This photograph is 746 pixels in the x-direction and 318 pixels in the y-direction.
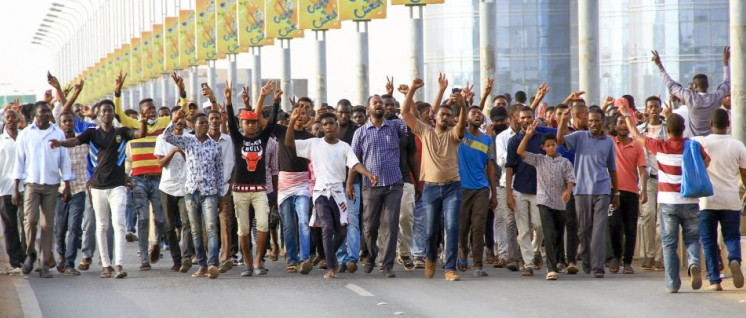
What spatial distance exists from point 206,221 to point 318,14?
12.1 metres

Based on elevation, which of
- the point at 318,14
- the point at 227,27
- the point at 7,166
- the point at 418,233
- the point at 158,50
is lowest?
the point at 418,233

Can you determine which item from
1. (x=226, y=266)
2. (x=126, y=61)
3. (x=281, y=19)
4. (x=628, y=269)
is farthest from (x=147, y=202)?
(x=126, y=61)

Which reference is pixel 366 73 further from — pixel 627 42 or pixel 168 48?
pixel 627 42

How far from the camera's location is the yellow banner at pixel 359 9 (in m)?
24.2

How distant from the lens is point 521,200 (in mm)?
15648

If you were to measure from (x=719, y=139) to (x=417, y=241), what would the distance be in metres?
4.62

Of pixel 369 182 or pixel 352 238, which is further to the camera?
pixel 352 238

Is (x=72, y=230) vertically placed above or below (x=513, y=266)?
above

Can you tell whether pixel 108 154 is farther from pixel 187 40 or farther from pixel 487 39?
pixel 187 40

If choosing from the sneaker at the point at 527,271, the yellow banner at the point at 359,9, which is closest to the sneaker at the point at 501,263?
the sneaker at the point at 527,271

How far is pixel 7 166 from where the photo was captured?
1647 cm

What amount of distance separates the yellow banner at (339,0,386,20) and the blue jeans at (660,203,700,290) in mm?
11365

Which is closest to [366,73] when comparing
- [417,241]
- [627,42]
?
[417,241]

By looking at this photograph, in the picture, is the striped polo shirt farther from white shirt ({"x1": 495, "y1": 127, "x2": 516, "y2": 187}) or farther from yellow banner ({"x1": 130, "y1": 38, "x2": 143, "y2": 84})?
yellow banner ({"x1": 130, "y1": 38, "x2": 143, "y2": 84})
